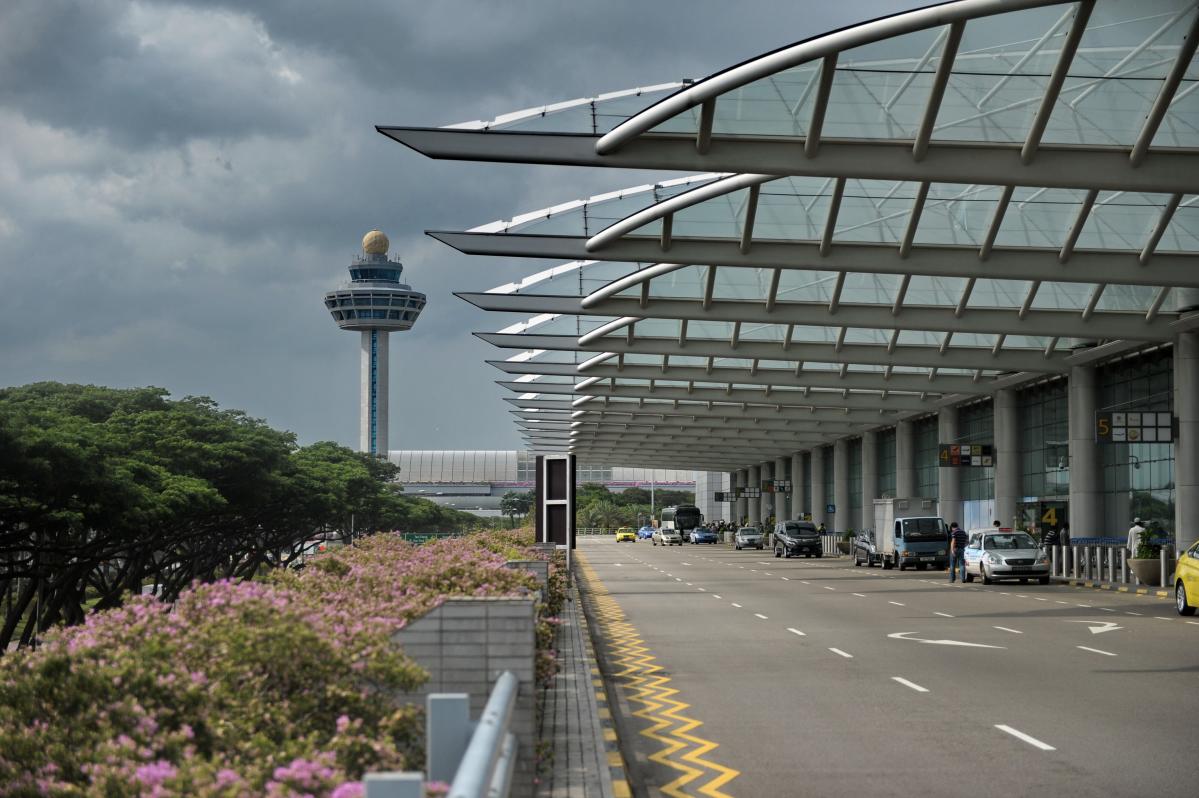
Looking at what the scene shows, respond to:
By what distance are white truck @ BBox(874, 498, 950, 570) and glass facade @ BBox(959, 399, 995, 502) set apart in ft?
23.8

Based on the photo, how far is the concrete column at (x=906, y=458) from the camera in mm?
74938

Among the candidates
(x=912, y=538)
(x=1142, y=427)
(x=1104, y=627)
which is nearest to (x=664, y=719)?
(x=1104, y=627)

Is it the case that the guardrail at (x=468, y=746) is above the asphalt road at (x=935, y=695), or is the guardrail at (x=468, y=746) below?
above

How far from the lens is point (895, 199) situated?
30406mm

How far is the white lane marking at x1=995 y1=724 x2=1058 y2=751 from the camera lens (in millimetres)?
12445

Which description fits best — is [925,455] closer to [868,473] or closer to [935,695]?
[868,473]

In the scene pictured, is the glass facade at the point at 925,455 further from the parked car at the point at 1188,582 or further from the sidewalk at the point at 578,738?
the sidewalk at the point at 578,738

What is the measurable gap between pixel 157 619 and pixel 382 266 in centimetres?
17634

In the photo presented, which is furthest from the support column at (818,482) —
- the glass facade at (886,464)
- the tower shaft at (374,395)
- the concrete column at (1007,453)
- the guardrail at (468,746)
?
the guardrail at (468,746)

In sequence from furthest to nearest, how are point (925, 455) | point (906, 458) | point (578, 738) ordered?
1. point (925, 455)
2. point (906, 458)
3. point (578, 738)

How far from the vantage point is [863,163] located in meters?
24.3

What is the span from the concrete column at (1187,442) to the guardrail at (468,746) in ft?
118

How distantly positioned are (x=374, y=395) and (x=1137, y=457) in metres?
136

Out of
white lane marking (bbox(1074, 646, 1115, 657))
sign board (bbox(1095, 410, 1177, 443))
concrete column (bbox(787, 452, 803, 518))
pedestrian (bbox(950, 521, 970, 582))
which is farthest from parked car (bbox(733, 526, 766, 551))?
white lane marking (bbox(1074, 646, 1115, 657))
